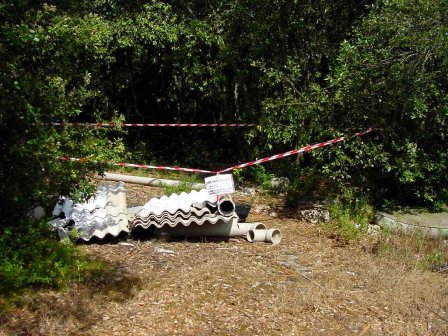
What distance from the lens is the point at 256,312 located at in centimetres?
499

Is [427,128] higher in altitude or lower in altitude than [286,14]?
lower

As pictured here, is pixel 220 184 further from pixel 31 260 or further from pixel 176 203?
pixel 31 260

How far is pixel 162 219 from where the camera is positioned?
255 inches

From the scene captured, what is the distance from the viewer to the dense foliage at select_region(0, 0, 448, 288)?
16.2 ft

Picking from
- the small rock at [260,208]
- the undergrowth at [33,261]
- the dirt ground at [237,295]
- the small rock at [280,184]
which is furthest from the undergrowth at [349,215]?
the undergrowth at [33,261]

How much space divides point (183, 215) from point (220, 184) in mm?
561

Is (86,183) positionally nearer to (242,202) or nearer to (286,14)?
(242,202)

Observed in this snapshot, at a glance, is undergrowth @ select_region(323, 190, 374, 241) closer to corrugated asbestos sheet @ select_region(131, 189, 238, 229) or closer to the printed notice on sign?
corrugated asbestos sheet @ select_region(131, 189, 238, 229)

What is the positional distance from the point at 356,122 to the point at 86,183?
4.34 metres

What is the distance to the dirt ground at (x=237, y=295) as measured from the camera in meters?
4.70

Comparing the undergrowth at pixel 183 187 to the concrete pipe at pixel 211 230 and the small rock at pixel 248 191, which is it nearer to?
the small rock at pixel 248 191

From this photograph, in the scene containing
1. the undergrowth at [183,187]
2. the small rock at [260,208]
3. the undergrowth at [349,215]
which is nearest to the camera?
the undergrowth at [349,215]

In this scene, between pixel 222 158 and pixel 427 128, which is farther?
pixel 222 158

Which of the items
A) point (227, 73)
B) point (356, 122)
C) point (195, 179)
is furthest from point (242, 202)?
point (227, 73)
